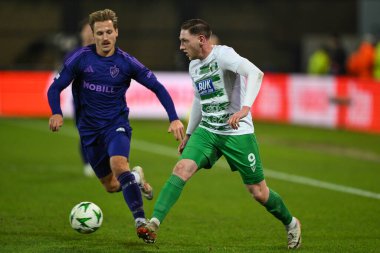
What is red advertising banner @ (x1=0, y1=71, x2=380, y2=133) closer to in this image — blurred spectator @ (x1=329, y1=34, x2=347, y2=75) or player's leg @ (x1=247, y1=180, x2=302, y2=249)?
blurred spectator @ (x1=329, y1=34, x2=347, y2=75)

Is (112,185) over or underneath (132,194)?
underneath

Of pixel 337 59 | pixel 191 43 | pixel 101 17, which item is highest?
pixel 101 17

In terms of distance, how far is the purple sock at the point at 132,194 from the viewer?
26.3 ft

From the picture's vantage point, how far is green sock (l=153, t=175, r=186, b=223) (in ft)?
24.7

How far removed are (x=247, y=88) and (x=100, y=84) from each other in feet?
5.10

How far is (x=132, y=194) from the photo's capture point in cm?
808

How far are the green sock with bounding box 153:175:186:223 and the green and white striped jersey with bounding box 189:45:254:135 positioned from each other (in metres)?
0.64

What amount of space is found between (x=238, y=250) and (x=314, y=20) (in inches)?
998

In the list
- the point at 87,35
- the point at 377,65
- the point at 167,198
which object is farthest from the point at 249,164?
the point at 377,65

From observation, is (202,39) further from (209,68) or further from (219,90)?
(219,90)

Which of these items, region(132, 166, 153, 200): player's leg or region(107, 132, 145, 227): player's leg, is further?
region(132, 166, 153, 200): player's leg

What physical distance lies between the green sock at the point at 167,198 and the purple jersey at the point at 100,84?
2.65 ft

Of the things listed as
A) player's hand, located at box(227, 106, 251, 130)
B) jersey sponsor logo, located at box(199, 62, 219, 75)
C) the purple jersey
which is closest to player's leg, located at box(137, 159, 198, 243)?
player's hand, located at box(227, 106, 251, 130)

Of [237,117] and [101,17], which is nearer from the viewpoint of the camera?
[237,117]
